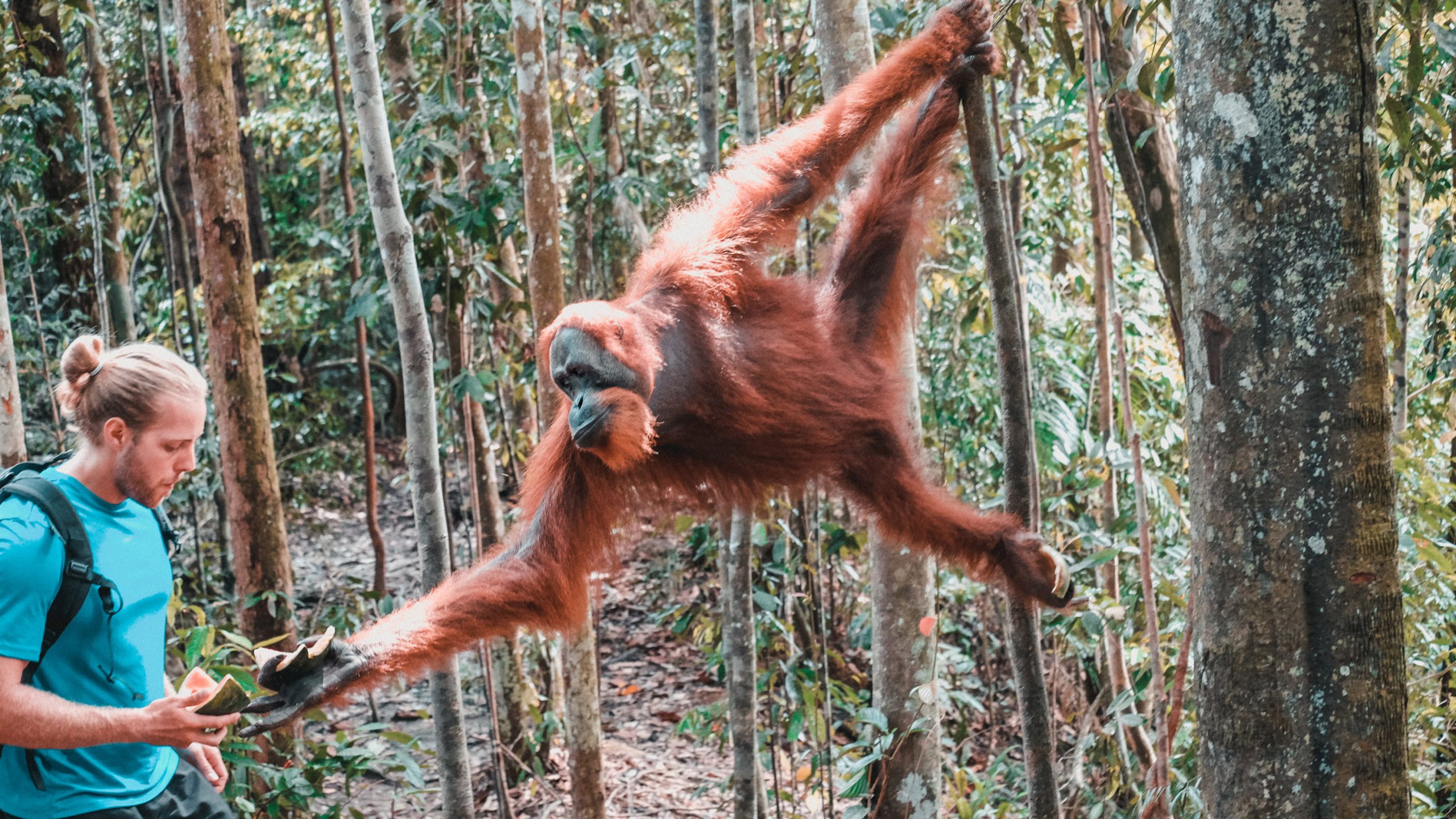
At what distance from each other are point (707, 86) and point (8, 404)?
2.93 meters

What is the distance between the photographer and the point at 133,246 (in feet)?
34.6

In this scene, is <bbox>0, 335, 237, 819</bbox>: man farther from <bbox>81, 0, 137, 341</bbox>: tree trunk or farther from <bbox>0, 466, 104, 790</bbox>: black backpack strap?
<bbox>81, 0, 137, 341</bbox>: tree trunk

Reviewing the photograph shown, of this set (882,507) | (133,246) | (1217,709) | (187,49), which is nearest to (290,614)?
(187,49)

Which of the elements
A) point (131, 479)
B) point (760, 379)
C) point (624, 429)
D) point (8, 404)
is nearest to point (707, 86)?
point (760, 379)

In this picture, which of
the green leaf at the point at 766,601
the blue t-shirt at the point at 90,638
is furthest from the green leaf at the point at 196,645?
the green leaf at the point at 766,601

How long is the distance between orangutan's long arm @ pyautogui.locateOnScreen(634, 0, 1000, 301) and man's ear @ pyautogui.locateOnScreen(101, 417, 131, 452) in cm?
142

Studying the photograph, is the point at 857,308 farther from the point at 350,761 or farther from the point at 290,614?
the point at 290,614

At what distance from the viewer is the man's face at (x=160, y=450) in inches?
96.0

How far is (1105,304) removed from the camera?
349cm

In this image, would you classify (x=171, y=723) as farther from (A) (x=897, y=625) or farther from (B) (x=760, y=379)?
(A) (x=897, y=625)

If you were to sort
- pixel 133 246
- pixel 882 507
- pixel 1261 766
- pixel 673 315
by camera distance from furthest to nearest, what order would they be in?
pixel 133 246
pixel 882 507
pixel 673 315
pixel 1261 766

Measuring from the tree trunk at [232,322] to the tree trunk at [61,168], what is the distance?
9.01 ft

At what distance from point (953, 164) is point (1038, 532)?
4.20ft

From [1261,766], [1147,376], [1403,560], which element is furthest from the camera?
[1147,376]
